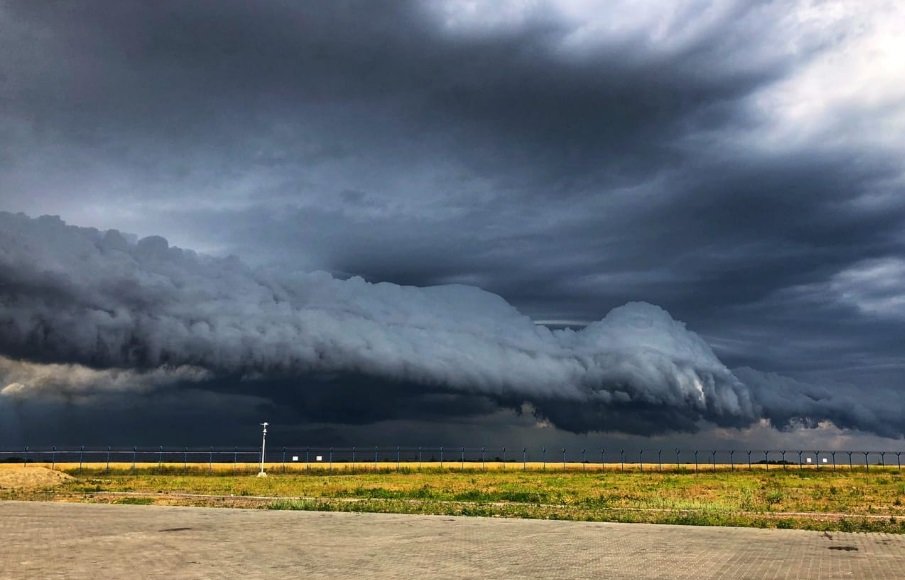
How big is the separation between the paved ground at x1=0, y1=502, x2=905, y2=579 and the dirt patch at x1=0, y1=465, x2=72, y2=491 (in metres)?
34.7

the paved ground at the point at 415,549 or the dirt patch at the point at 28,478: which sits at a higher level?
the paved ground at the point at 415,549

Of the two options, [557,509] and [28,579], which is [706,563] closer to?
[28,579]

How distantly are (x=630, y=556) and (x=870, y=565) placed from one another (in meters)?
5.80

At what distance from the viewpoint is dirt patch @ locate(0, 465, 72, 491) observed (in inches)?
2473

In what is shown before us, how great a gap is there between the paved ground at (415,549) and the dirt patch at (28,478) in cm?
3474

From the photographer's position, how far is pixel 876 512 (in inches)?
1451

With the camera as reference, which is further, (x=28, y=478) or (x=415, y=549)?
(x=28, y=478)

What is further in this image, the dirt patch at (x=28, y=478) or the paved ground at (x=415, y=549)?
the dirt patch at (x=28, y=478)

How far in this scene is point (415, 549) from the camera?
884 inches

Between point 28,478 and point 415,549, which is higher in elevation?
point 415,549

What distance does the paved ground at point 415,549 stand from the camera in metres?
18.2

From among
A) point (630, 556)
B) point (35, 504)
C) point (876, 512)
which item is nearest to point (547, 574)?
point (630, 556)

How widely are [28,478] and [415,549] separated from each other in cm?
5676

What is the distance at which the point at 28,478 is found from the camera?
218ft
